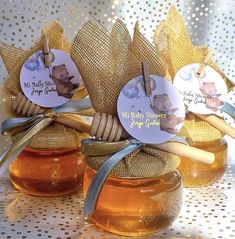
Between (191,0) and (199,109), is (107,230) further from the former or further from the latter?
(191,0)

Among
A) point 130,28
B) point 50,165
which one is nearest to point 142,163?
point 50,165

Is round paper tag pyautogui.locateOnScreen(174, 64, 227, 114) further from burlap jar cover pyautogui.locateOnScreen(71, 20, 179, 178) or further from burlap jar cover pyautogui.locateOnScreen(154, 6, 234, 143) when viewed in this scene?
burlap jar cover pyautogui.locateOnScreen(71, 20, 179, 178)

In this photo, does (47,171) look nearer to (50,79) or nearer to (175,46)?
(50,79)

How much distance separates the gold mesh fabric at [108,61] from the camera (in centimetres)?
55

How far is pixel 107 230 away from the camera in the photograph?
56cm

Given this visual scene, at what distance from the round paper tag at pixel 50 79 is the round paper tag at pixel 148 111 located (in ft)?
0.40

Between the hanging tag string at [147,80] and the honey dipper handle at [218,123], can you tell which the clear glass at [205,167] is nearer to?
the honey dipper handle at [218,123]

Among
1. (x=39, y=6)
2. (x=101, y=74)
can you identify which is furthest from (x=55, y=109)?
(x=39, y=6)

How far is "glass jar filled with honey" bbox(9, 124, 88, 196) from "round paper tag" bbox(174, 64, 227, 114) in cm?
13

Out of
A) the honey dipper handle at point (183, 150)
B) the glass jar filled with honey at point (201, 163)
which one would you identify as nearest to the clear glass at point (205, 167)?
the glass jar filled with honey at point (201, 163)

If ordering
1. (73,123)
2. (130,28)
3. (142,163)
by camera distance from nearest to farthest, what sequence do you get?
1. (142,163)
2. (73,123)
3. (130,28)

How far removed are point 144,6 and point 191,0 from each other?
0.22ft

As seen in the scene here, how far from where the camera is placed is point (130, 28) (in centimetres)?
81

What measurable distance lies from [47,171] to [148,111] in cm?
16
